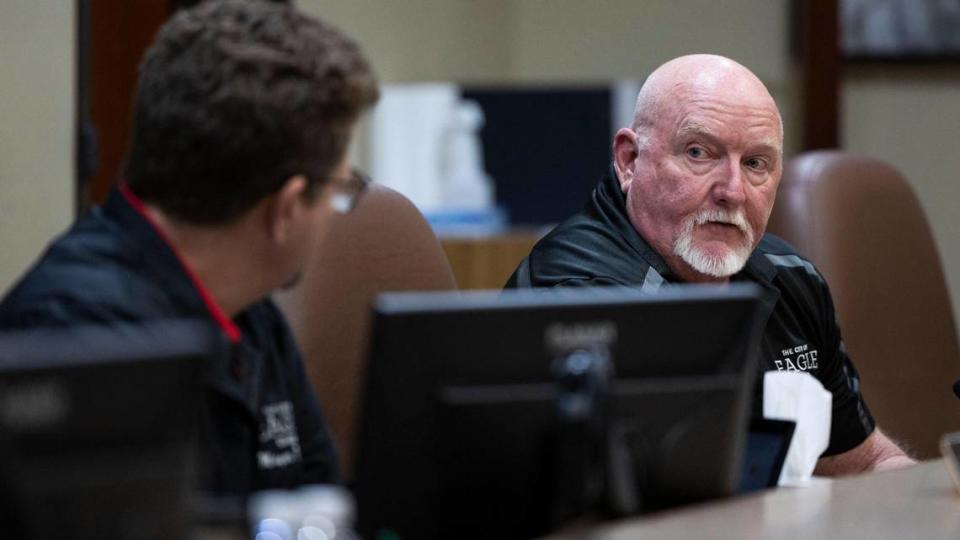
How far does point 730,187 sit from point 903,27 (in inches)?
124

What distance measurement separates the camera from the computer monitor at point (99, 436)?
1.06 m

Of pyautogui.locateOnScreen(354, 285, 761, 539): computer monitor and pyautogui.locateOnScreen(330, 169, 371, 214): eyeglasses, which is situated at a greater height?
pyautogui.locateOnScreen(330, 169, 371, 214): eyeglasses

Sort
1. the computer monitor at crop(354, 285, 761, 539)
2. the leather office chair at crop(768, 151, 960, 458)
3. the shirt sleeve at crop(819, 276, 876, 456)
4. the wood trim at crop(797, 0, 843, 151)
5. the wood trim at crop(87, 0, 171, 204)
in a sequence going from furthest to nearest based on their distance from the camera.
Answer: the wood trim at crop(797, 0, 843, 151) < the wood trim at crop(87, 0, 171, 204) < the leather office chair at crop(768, 151, 960, 458) < the shirt sleeve at crop(819, 276, 876, 456) < the computer monitor at crop(354, 285, 761, 539)

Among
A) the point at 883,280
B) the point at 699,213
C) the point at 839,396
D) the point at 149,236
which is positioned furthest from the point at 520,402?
the point at 883,280

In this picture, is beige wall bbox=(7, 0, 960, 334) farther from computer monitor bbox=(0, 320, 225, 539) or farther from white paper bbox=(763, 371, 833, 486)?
computer monitor bbox=(0, 320, 225, 539)

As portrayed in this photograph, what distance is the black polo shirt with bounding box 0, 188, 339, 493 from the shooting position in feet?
5.20

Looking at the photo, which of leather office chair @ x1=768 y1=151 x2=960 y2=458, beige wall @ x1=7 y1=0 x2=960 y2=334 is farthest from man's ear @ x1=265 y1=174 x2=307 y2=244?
beige wall @ x1=7 y1=0 x2=960 y2=334

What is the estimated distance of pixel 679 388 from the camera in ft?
4.73

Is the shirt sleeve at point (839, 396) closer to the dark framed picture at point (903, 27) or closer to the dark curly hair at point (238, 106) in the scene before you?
the dark curly hair at point (238, 106)

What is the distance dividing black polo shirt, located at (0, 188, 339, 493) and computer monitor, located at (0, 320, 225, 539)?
1.16 feet

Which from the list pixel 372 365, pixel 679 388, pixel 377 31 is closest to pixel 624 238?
pixel 679 388

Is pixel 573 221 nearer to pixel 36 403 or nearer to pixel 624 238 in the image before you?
pixel 624 238

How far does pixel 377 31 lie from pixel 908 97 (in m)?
1.90

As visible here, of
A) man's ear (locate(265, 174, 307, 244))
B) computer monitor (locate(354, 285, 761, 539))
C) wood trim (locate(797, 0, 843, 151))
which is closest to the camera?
computer monitor (locate(354, 285, 761, 539))
